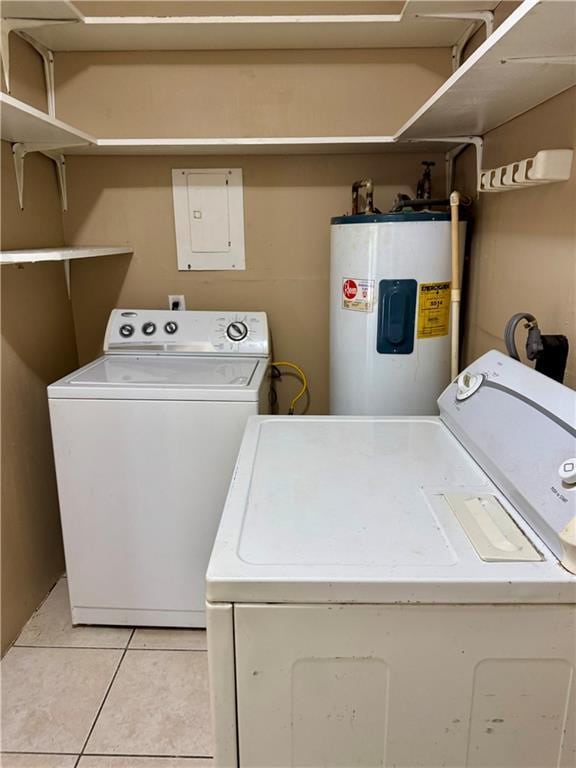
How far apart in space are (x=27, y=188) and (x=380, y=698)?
1.91 m

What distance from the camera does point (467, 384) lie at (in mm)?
1378

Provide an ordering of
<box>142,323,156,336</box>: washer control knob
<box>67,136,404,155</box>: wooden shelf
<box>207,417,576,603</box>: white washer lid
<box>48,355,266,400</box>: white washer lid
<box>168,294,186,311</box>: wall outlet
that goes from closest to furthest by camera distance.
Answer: <box>207,417,576,603</box>: white washer lid < <box>48,355,266,400</box>: white washer lid < <box>67,136,404,155</box>: wooden shelf < <box>142,323,156,336</box>: washer control knob < <box>168,294,186,311</box>: wall outlet

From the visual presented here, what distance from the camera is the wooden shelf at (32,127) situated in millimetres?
1367

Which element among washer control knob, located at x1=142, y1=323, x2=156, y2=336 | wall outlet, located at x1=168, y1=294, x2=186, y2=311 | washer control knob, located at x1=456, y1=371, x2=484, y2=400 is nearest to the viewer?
washer control knob, located at x1=456, y1=371, x2=484, y2=400

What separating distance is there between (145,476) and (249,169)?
1247 mm

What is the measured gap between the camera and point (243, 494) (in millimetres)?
1082

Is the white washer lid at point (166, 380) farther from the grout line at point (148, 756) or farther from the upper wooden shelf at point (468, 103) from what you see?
the grout line at point (148, 756)

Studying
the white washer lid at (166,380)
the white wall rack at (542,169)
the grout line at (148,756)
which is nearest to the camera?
the white wall rack at (542,169)

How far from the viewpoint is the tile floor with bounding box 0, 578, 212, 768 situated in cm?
146

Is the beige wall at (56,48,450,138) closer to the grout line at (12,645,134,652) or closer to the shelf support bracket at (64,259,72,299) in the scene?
the shelf support bracket at (64,259,72,299)

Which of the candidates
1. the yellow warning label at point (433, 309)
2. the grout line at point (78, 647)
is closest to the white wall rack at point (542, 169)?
the yellow warning label at point (433, 309)

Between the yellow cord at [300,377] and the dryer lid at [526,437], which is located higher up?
the dryer lid at [526,437]

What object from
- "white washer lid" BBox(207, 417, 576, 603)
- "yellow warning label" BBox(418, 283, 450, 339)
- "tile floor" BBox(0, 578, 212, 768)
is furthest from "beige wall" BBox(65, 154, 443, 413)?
"tile floor" BBox(0, 578, 212, 768)

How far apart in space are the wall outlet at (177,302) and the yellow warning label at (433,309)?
3.31ft
